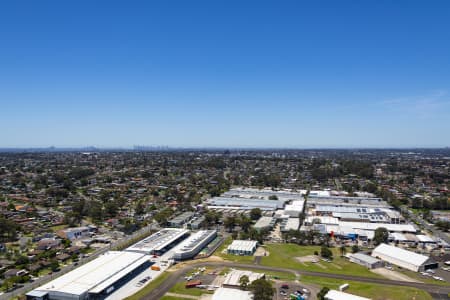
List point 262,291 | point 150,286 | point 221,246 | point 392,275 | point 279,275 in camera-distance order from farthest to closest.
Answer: point 221,246, point 392,275, point 279,275, point 150,286, point 262,291

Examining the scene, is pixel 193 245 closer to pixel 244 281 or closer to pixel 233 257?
pixel 233 257

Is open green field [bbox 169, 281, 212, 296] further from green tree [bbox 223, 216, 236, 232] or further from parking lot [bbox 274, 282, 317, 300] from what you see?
green tree [bbox 223, 216, 236, 232]

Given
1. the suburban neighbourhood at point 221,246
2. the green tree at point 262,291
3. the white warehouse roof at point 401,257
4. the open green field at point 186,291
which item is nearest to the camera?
the green tree at point 262,291

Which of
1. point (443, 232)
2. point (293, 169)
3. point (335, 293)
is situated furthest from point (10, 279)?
point (293, 169)

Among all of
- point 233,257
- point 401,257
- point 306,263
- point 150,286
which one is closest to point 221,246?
point 233,257

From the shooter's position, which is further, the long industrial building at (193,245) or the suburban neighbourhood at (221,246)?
the long industrial building at (193,245)

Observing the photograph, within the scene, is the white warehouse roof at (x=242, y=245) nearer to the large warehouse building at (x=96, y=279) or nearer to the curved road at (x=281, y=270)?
the curved road at (x=281, y=270)

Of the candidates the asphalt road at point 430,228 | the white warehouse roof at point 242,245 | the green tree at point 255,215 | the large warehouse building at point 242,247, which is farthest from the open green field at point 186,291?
the asphalt road at point 430,228
